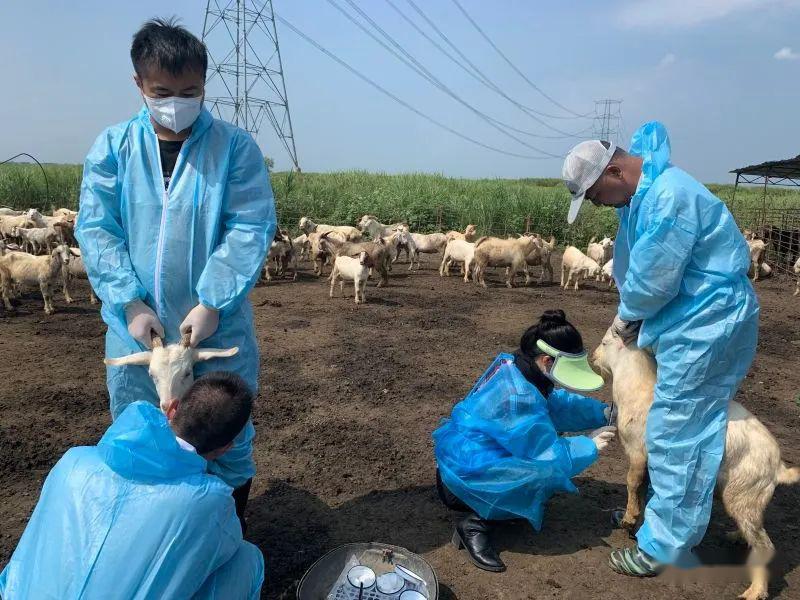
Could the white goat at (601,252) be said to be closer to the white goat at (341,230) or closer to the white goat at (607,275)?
the white goat at (607,275)

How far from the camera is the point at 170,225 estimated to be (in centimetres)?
262

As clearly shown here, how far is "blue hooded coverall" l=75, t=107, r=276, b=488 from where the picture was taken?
8.59 ft

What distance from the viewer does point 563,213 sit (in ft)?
71.2

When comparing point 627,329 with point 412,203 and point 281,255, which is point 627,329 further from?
point 412,203

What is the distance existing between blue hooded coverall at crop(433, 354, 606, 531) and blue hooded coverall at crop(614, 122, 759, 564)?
0.51 meters

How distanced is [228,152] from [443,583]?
2600 mm

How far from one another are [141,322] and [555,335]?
2.23 meters

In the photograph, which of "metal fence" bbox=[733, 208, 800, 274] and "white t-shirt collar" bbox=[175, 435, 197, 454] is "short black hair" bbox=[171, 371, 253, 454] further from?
"metal fence" bbox=[733, 208, 800, 274]

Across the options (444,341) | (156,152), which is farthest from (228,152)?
(444,341)

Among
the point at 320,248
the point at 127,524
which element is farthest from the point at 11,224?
the point at 127,524

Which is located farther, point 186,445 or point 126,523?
point 186,445

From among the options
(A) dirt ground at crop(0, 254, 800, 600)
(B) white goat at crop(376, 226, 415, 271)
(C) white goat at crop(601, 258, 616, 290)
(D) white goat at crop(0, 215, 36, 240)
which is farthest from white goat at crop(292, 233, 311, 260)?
(C) white goat at crop(601, 258, 616, 290)

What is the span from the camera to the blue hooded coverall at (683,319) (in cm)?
273

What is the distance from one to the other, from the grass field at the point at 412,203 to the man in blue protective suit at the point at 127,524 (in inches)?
780
